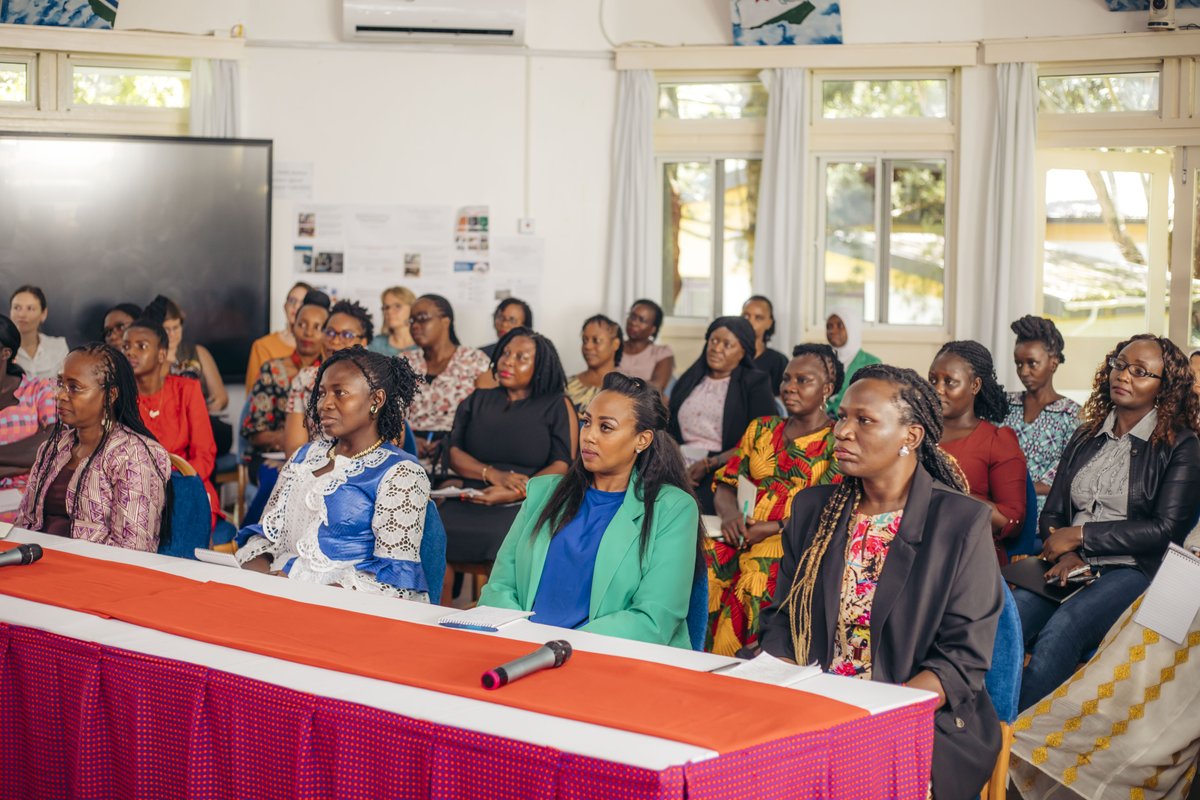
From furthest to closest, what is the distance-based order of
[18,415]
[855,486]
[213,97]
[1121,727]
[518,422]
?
1. [213,97]
2. [518,422]
3. [18,415]
4. [1121,727]
5. [855,486]

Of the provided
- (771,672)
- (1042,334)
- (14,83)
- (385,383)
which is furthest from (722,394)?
(14,83)

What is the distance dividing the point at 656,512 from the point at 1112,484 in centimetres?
183

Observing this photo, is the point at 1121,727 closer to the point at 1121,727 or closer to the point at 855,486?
the point at 1121,727

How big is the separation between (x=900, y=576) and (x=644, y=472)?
862 mm

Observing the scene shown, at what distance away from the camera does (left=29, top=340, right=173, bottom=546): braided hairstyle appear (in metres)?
3.90

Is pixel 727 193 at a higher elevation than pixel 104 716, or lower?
higher

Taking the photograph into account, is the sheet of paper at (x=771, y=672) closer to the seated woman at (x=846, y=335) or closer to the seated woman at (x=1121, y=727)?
the seated woman at (x=1121, y=727)

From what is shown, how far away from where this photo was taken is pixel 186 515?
4039mm

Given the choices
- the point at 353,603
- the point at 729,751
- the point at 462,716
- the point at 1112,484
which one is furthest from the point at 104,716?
the point at 1112,484

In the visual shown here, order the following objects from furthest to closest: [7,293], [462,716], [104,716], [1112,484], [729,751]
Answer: [7,293]
[1112,484]
[104,716]
[462,716]
[729,751]

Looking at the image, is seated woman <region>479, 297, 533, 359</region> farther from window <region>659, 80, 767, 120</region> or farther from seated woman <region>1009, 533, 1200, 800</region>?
seated woman <region>1009, 533, 1200, 800</region>

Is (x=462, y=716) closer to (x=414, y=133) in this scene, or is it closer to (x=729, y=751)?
(x=729, y=751)

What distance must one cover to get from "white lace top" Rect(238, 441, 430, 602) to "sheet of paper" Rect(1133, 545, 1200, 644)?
2006mm

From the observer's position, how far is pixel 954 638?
8.49 feet
